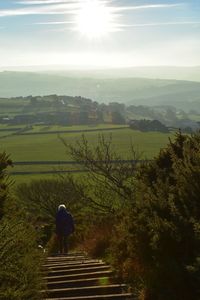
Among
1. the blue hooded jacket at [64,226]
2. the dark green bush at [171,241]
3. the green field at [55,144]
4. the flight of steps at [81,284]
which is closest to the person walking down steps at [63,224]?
the blue hooded jacket at [64,226]

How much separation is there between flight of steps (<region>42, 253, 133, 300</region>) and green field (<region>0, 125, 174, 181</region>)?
66.5 m

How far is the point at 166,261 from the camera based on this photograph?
20.9 ft

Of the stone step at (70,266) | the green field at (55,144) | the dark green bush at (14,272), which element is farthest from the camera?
the green field at (55,144)

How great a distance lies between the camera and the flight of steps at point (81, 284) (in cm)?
797

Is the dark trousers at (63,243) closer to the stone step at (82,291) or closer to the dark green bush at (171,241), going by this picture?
the dark green bush at (171,241)

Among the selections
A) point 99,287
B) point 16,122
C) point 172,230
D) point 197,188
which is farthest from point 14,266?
point 16,122

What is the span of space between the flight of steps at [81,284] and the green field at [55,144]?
6650 centimetres

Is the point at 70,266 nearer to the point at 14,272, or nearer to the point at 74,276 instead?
the point at 74,276

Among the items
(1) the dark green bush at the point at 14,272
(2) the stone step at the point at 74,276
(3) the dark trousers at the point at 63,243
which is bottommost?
(3) the dark trousers at the point at 63,243

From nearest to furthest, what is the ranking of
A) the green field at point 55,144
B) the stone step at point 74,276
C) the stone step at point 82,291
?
1. the stone step at point 82,291
2. the stone step at point 74,276
3. the green field at point 55,144

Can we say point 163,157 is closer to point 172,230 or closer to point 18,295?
point 172,230

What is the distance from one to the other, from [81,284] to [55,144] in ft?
305

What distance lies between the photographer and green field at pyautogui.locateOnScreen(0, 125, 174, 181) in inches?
3255

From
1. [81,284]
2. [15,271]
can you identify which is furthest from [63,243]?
[15,271]
